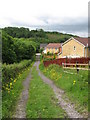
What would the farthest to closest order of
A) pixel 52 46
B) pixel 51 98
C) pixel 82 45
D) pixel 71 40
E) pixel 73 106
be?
pixel 52 46 < pixel 71 40 < pixel 82 45 < pixel 51 98 < pixel 73 106

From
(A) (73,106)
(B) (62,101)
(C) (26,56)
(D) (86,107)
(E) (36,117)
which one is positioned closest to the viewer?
(E) (36,117)

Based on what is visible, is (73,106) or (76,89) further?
(76,89)

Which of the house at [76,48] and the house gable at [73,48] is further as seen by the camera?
the house gable at [73,48]

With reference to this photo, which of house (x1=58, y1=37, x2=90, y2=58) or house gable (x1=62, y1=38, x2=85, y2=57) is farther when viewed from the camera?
house gable (x1=62, y1=38, x2=85, y2=57)

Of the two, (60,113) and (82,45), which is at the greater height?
(82,45)

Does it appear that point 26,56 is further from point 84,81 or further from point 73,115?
point 73,115

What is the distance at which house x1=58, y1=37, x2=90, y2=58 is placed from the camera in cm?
4053

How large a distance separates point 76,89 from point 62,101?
190 cm

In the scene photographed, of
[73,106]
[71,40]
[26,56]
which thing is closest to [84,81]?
[73,106]

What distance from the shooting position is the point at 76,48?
4266 centimetres

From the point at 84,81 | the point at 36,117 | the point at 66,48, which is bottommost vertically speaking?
the point at 36,117

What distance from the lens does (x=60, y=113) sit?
7.62 m

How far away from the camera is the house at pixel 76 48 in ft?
133

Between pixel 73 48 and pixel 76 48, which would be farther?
pixel 73 48
